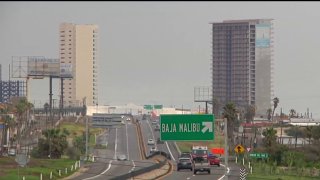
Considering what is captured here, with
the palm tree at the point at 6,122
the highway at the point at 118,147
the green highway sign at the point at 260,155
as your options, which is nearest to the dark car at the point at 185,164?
the green highway sign at the point at 260,155

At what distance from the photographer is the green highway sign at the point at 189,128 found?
41.7 metres

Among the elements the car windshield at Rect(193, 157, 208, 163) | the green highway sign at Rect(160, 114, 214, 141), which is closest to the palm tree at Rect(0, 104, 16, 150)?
the car windshield at Rect(193, 157, 208, 163)

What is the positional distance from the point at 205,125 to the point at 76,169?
161 feet

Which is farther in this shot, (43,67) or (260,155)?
(43,67)

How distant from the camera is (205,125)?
41781mm

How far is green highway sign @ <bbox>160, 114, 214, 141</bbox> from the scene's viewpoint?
41.7m

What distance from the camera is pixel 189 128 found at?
137ft

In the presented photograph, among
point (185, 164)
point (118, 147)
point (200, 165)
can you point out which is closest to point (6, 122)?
point (118, 147)

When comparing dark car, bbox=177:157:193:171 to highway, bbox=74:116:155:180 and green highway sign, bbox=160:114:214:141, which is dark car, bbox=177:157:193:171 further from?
green highway sign, bbox=160:114:214:141

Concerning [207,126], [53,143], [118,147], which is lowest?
A: [118,147]

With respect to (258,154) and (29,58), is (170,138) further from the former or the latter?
(29,58)

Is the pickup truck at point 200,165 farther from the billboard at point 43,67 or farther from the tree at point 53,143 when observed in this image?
the billboard at point 43,67

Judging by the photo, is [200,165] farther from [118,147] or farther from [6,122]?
[6,122]

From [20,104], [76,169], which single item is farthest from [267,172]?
[20,104]
